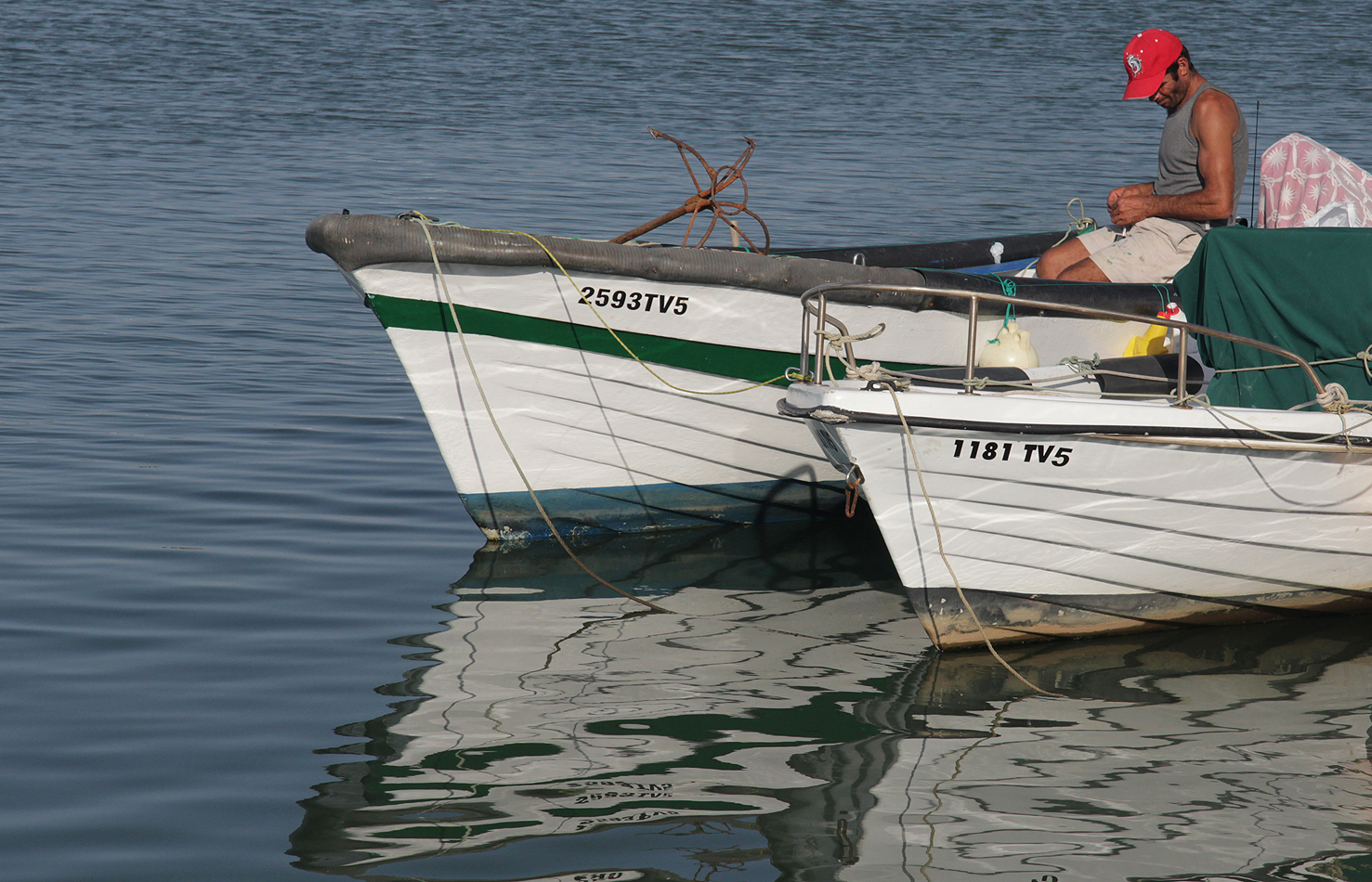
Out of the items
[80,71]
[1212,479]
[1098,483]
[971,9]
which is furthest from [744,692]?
[971,9]

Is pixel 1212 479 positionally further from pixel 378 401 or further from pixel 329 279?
pixel 329 279

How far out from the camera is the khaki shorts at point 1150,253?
688cm

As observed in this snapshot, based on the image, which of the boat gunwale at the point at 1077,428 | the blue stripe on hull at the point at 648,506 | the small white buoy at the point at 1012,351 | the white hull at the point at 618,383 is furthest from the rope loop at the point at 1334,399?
the blue stripe on hull at the point at 648,506

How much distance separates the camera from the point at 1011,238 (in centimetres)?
842

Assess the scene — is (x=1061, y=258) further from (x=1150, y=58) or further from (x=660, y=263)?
(x=660, y=263)

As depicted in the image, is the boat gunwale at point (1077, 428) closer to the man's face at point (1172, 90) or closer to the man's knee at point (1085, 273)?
the man's knee at point (1085, 273)

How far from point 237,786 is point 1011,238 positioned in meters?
5.80

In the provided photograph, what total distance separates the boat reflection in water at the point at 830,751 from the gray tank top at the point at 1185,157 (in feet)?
7.39

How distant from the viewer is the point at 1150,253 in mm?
6898

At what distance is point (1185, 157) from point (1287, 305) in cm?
160

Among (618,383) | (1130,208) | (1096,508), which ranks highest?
(1130,208)

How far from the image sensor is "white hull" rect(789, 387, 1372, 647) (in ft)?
16.3

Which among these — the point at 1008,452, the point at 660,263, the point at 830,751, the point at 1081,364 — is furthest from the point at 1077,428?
the point at 660,263

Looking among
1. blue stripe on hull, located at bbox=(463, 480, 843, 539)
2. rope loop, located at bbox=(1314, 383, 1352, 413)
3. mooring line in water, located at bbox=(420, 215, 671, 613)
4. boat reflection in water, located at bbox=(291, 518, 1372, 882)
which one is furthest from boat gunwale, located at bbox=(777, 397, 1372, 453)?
blue stripe on hull, located at bbox=(463, 480, 843, 539)
